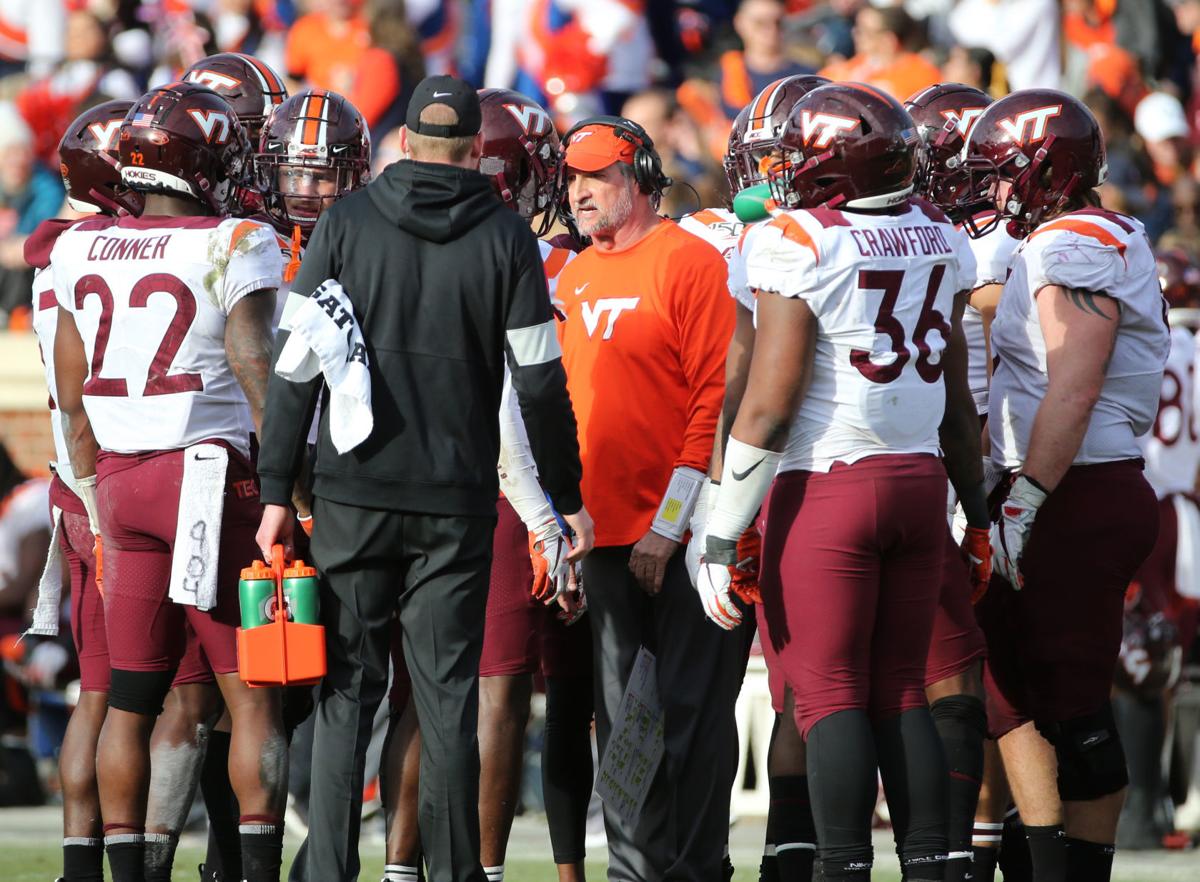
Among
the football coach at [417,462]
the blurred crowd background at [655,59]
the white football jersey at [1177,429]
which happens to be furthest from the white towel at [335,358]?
the blurred crowd background at [655,59]

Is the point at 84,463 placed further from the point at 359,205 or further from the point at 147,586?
the point at 359,205

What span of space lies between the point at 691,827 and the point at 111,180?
2420 millimetres

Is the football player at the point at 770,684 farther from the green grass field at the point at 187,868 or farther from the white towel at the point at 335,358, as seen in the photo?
the green grass field at the point at 187,868

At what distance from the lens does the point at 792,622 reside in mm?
4520

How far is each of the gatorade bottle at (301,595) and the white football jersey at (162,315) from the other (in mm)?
696

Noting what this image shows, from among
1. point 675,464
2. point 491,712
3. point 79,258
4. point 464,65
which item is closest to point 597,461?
point 675,464

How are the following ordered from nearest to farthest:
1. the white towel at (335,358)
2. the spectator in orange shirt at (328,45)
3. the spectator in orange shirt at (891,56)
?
the white towel at (335,358)
the spectator in orange shirt at (891,56)
the spectator in orange shirt at (328,45)

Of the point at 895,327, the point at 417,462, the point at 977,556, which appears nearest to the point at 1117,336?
the point at 977,556

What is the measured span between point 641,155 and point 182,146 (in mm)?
1232

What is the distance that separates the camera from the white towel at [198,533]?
4.95m

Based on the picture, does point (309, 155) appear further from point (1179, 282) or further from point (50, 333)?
point (1179, 282)

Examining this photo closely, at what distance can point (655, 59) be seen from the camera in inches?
468

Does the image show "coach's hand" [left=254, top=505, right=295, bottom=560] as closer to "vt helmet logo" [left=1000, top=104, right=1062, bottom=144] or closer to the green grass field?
"vt helmet logo" [left=1000, top=104, right=1062, bottom=144]

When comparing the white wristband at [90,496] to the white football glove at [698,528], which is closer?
the white football glove at [698,528]
